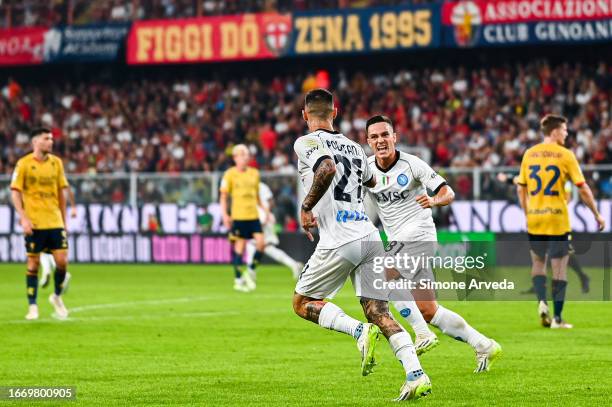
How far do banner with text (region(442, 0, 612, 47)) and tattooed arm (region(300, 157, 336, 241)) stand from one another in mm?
25504

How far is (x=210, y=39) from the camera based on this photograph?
126ft

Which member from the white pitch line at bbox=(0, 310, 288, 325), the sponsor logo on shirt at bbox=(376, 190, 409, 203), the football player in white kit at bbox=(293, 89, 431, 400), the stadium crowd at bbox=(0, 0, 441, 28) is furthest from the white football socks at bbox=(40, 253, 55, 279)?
the stadium crowd at bbox=(0, 0, 441, 28)

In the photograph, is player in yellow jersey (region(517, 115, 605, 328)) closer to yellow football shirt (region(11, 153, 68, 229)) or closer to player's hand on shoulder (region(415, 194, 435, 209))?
player's hand on shoulder (region(415, 194, 435, 209))

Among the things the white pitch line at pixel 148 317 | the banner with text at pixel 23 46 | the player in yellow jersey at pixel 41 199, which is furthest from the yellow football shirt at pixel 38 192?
the banner with text at pixel 23 46

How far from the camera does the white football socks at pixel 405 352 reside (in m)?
8.37

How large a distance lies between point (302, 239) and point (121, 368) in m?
17.5

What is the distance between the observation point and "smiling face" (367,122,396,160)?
9852mm

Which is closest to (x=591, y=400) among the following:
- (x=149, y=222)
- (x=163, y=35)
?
(x=149, y=222)

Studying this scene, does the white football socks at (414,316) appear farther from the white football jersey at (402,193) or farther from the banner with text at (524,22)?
the banner with text at (524,22)

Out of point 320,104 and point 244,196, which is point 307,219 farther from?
point 244,196

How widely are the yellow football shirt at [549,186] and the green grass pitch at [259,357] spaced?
45.5 inches

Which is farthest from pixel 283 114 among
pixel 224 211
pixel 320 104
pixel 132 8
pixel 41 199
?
pixel 320 104

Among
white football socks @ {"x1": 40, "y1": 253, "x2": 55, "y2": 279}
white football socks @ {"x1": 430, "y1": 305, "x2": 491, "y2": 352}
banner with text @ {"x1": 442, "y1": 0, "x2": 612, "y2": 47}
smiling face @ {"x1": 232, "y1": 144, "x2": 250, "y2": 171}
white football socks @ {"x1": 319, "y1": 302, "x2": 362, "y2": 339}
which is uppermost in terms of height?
banner with text @ {"x1": 442, "y1": 0, "x2": 612, "y2": 47}

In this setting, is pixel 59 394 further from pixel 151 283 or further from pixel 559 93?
pixel 559 93
